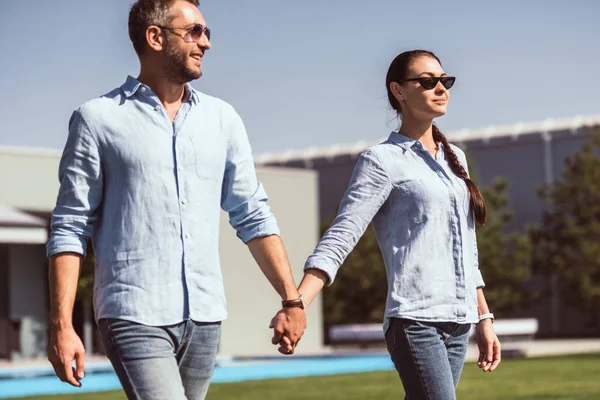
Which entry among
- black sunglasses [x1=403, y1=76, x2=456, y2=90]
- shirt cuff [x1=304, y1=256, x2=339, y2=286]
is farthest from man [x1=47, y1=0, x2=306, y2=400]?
black sunglasses [x1=403, y1=76, x2=456, y2=90]

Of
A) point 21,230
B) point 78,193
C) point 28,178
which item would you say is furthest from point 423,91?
point 28,178

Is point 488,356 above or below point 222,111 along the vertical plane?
below

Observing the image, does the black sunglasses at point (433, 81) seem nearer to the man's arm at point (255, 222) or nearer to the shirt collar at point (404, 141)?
the shirt collar at point (404, 141)

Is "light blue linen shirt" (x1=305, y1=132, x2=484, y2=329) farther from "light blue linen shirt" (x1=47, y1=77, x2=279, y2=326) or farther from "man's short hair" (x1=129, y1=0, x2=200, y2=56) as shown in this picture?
"man's short hair" (x1=129, y1=0, x2=200, y2=56)

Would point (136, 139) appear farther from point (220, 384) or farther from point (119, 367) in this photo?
point (220, 384)

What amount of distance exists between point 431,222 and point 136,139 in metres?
1.31

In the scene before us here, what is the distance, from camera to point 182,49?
3.93 m

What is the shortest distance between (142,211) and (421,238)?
1.27 meters

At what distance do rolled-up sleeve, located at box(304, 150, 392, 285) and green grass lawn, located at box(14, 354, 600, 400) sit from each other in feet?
30.3

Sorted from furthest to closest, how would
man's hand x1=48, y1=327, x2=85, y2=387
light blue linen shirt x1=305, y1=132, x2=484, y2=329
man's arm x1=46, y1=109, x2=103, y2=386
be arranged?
light blue linen shirt x1=305, y1=132, x2=484, y2=329 < man's arm x1=46, y1=109, x2=103, y2=386 < man's hand x1=48, y1=327, x2=85, y2=387

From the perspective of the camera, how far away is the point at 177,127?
153 inches

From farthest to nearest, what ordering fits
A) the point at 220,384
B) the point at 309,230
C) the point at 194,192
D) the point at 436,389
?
the point at 309,230 → the point at 220,384 → the point at 436,389 → the point at 194,192

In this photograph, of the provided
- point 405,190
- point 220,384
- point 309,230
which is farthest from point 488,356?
point 309,230

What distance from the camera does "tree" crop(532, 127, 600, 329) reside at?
40.0 metres
